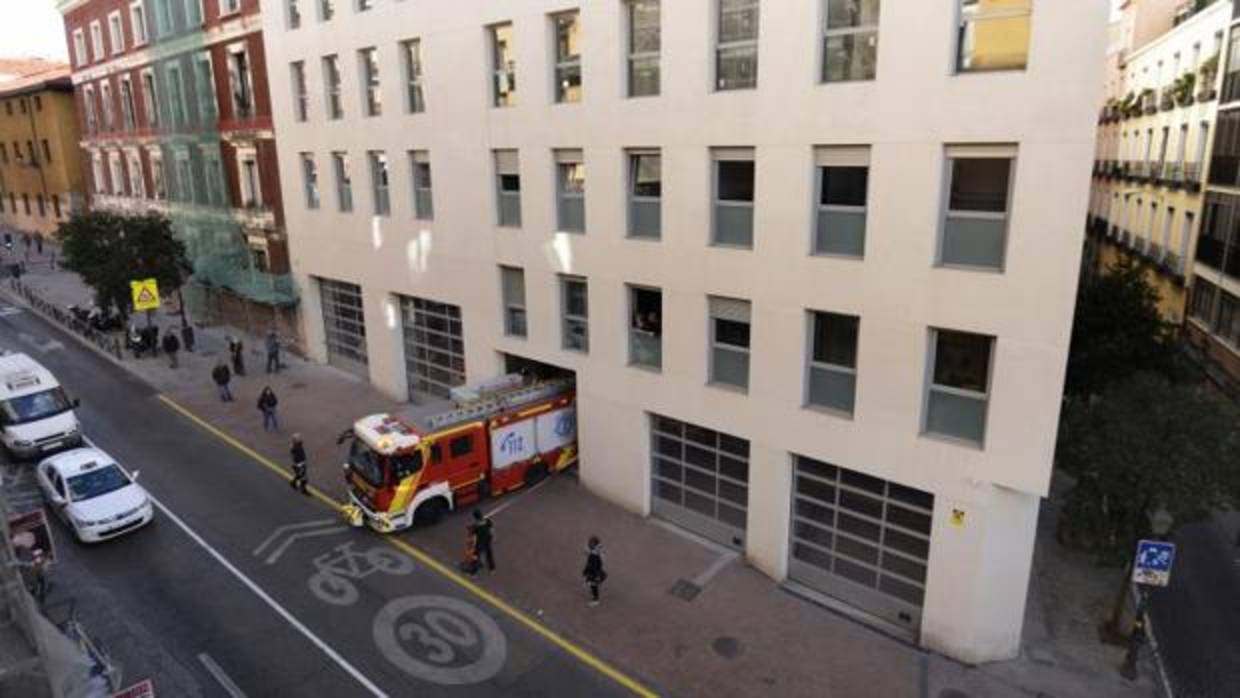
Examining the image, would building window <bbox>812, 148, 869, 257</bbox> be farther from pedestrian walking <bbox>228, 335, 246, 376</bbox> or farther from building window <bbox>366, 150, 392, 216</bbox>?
pedestrian walking <bbox>228, 335, 246, 376</bbox>

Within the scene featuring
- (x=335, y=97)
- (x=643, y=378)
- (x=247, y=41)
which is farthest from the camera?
(x=247, y=41)

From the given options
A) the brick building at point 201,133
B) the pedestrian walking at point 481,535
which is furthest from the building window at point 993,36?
the brick building at point 201,133

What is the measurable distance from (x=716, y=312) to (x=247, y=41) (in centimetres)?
2166

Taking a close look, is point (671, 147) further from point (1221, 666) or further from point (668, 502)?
point (1221, 666)

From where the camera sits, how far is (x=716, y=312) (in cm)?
1551

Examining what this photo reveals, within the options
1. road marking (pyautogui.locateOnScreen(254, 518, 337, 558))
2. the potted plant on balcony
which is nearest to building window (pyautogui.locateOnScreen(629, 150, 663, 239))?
road marking (pyautogui.locateOnScreen(254, 518, 337, 558))

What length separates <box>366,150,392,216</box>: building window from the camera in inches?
927

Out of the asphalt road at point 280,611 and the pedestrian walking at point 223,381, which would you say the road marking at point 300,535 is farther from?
the pedestrian walking at point 223,381

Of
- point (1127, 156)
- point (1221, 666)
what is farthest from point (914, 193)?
point (1127, 156)

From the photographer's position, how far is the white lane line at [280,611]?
12539 mm

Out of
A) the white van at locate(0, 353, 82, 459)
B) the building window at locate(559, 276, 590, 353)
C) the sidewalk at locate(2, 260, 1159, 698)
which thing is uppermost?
the building window at locate(559, 276, 590, 353)

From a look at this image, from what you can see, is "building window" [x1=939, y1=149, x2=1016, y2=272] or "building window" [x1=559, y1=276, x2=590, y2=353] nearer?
"building window" [x1=939, y1=149, x2=1016, y2=272]

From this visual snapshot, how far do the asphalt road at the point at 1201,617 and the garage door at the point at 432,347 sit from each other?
17.3 m

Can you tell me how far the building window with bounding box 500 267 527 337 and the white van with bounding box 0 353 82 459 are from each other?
11855 millimetres
